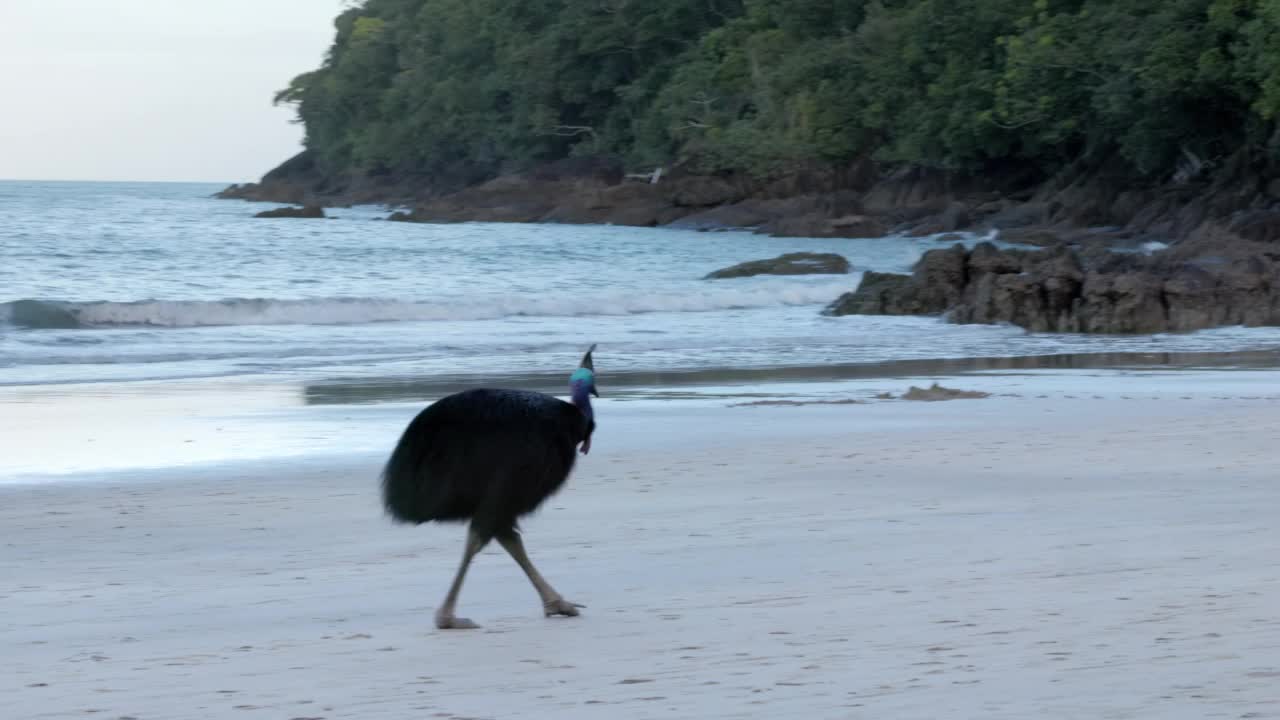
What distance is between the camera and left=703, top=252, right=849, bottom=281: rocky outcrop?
31.5m

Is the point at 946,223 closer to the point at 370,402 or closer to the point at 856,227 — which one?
the point at 856,227

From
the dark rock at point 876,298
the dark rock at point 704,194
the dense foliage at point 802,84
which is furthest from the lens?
the dark rock at point 704,194

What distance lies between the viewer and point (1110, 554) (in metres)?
6.01

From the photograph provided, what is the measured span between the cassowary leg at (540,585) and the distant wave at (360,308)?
18.8 metres

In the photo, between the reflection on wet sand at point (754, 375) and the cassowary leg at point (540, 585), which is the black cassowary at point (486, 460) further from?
the reflection on wet sand at point (754, 375)

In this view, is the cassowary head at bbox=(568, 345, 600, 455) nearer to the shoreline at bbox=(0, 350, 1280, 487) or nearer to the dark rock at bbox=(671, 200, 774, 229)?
the shoreline at bbox=(0, 350, 1280, 487)

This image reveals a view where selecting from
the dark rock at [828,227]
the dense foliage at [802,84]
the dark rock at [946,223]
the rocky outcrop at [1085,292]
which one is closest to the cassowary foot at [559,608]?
the rocky outcrop at [1085,292]

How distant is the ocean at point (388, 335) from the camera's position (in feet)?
41.1

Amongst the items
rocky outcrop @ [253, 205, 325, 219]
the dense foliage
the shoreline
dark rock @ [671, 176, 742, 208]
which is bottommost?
the shoreline

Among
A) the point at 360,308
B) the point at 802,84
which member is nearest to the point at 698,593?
the point at 360,308

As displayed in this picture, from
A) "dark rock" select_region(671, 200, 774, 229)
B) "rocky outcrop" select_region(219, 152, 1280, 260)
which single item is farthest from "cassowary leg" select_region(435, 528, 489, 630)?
"dark rock" select_region(671, 200, 774, 229)

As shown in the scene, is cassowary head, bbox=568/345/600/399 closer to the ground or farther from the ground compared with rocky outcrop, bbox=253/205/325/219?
closer to the ground

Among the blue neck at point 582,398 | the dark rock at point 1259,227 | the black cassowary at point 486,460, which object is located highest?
the dark rock at point 1259,227

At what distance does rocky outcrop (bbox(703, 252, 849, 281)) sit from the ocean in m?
0.54
